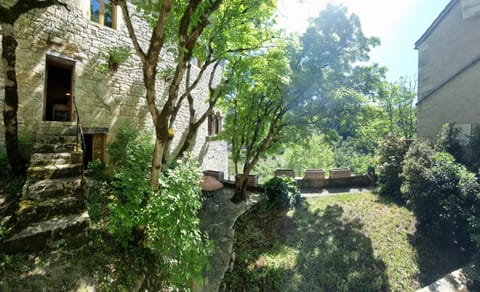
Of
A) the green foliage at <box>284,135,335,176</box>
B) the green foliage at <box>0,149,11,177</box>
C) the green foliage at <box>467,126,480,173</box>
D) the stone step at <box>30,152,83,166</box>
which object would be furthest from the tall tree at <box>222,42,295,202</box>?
the green foliage at <box>284,135,335,176</box>

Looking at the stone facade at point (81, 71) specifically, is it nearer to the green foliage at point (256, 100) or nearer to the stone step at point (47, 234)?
the green foliage at point (256, 100)

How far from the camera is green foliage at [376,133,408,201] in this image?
750cm

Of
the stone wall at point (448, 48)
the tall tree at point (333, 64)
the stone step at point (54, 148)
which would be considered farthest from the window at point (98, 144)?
the stone wall at point (448, 48)

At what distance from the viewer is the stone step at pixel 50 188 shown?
3.37 metres

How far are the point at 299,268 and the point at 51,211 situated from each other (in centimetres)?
499

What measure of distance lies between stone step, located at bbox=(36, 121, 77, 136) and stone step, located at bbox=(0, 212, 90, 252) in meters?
2.99

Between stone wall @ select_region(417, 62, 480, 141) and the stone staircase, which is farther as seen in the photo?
stone wall @ select_region(417, 62, 480, 141)

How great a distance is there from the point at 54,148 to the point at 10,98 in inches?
47.8

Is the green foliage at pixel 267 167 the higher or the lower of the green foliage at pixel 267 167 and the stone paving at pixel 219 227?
the lower

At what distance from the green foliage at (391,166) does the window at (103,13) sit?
1096cm

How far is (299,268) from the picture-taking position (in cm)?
459

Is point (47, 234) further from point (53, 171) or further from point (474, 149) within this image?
point (474, 149)

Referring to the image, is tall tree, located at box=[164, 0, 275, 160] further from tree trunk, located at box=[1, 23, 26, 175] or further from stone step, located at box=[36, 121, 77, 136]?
tree trunk, located at box=[1, 23, 26, 175]

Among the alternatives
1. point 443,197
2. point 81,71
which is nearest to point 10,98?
point 81,71
